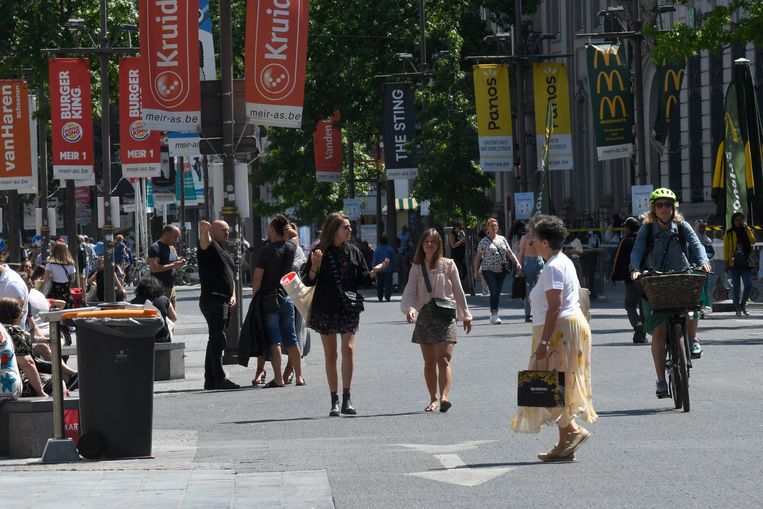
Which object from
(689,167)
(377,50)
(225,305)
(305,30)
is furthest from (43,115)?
(225,305)

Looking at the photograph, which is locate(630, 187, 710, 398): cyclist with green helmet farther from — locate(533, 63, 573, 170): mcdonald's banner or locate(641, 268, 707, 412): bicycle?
locate(533, 63, 573, 170): mcdonald's banner

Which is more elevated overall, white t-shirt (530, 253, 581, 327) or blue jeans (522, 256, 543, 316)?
white t-shirt (530, 253, 581, 327)

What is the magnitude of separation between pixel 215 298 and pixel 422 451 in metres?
6.96

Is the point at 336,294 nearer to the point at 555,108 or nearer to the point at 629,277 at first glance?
the point at 629,277

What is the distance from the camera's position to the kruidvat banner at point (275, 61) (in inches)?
858

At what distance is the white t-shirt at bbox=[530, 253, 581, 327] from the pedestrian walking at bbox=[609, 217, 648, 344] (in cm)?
911

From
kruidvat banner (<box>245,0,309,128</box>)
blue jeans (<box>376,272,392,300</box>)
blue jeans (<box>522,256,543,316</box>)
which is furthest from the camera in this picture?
blue jeans (<box>376,272,392,300</box>)

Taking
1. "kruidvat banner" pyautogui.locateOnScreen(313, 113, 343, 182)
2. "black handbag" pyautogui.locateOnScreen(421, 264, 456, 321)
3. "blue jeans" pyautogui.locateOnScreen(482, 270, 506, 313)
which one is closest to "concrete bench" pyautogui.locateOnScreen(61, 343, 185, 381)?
"black handbag" pyautogui.locateOnScreen(421, 264, 456, 321)

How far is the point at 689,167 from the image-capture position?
164ft

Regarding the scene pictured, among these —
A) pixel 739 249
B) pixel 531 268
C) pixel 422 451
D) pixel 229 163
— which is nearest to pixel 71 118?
pixel 531 268

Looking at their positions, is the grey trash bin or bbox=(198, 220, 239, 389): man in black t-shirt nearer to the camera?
the grey trash bin

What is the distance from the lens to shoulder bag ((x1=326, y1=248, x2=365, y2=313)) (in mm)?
15438

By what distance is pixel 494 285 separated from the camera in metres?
29.4

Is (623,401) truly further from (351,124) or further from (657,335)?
(351,124)
